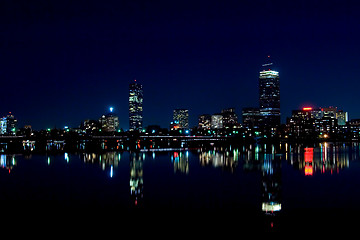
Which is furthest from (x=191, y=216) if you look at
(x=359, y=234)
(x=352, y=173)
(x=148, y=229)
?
(x=352, y=173)

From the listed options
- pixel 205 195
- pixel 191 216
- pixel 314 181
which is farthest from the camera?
pixel 314 181

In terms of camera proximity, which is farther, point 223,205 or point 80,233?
point 223,205

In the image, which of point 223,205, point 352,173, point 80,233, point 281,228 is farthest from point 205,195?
point 352,173

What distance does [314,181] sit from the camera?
31672mm

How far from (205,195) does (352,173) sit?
68.5 feet

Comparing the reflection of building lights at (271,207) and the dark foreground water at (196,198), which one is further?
the reflection of building lights at (271,207)

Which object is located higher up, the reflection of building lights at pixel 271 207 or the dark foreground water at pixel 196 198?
the reflection of building lights at pixel 271 207

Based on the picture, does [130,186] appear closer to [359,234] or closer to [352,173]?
[359,234]

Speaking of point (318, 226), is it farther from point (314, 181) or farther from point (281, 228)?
point (314, 181)

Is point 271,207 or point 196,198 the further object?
point 196,198

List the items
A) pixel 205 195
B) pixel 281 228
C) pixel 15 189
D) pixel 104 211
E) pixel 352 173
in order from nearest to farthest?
pixel 281 228 → pixel 104 211 → pixel 205 195 → pixel 15 189 → pixel 352 173

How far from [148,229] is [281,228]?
19.1 feet

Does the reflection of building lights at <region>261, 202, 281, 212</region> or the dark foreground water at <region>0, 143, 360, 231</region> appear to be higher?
the reflection of building lights at <region>261, 202, 281, 212</region>

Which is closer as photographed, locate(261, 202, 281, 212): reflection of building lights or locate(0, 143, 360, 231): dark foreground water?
locate(0, 143, 360, 231): dark foreground water
